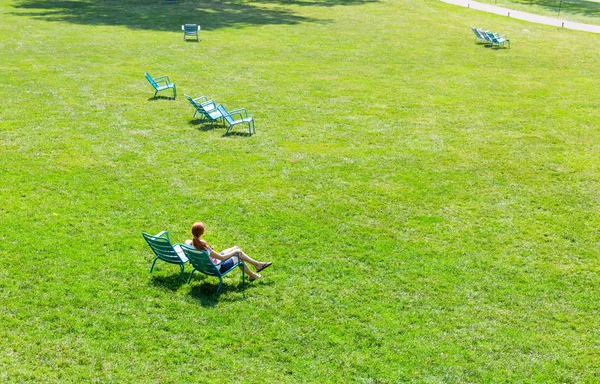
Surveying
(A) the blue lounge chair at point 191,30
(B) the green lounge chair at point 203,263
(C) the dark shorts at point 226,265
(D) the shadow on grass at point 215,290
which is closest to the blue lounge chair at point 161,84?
(A) the blue lounge chair at point 191,30

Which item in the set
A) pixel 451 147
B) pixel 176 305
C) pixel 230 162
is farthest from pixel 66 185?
pixel 451 147

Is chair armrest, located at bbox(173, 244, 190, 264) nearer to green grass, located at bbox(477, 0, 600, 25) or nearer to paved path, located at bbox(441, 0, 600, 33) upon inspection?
paved path, located at bbox(441, 0, 600, 33)

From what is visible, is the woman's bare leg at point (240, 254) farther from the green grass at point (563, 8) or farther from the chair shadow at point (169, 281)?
the green grass at point (563, 8)

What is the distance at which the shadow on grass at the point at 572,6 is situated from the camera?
47.3 m

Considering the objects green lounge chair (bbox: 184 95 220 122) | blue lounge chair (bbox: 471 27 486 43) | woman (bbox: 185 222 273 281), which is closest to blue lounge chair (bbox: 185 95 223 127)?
green lounge chair (bbox: 184 95 220 122)

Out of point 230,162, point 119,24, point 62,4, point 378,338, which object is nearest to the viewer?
point 378,338

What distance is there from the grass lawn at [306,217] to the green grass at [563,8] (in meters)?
18.9

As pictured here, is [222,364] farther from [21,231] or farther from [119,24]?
[119,24]

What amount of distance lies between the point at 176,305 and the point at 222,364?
170cm

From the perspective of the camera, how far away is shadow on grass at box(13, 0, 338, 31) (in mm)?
36219

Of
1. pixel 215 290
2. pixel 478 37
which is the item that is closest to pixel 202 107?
pixel 215 290

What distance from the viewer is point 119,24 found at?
3528 cm

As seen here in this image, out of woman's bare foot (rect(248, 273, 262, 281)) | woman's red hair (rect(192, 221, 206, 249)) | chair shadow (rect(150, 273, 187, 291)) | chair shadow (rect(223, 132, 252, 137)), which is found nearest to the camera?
woman's red hair (rect(192, 221, 206, 249))

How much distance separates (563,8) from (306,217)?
4318cm
